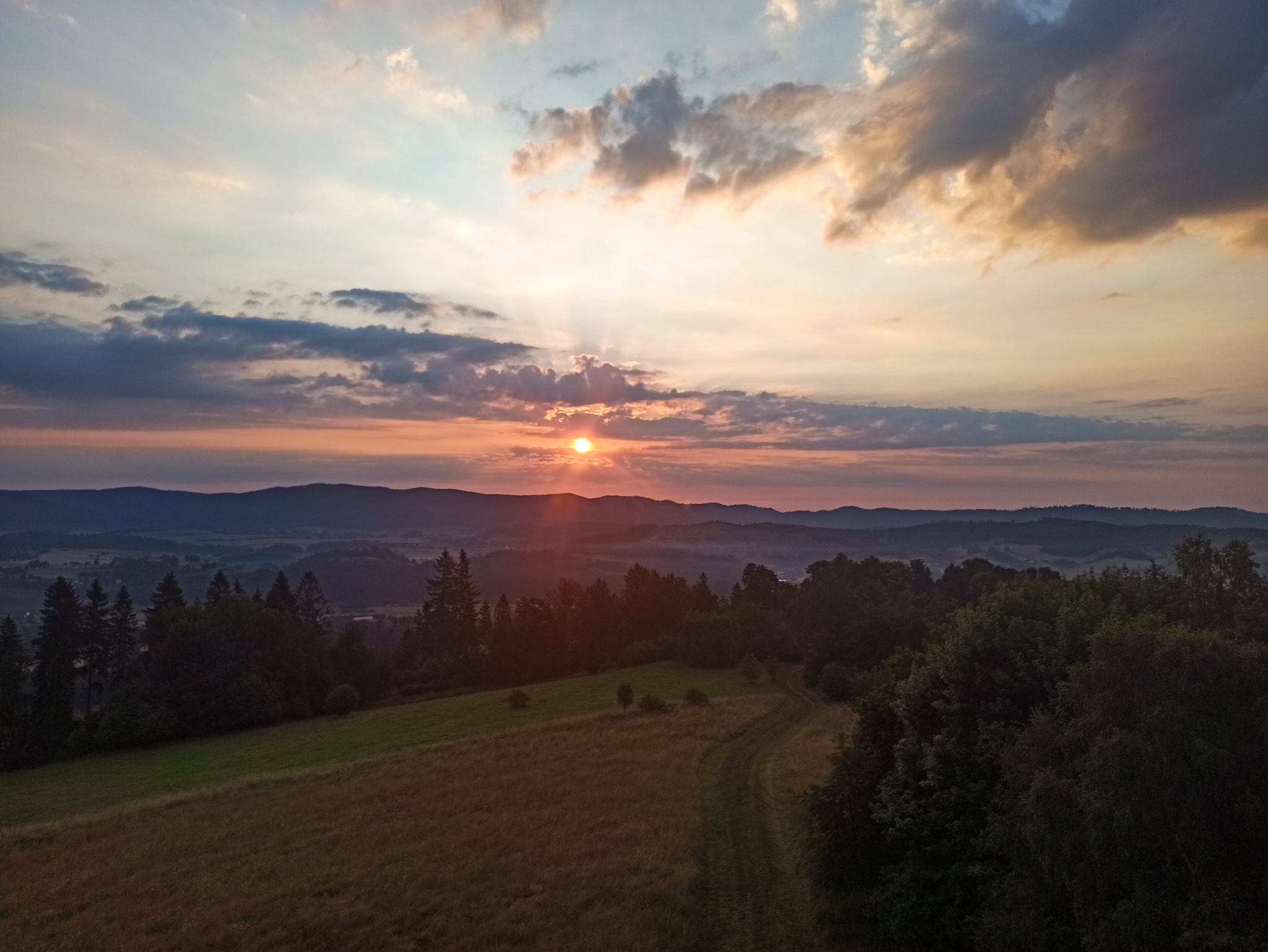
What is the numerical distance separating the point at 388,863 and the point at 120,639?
79.1 metres

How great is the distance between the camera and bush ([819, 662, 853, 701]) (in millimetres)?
66250

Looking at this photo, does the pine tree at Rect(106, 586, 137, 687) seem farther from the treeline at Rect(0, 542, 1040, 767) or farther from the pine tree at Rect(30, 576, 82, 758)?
the pine tree at Rect(30, 576, 82, 758)

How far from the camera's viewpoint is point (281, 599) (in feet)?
340

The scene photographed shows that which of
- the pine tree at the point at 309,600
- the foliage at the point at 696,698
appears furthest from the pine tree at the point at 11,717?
the foliage at the point at 696,698

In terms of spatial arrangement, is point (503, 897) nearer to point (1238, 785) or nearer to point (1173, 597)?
point (1238, 785)

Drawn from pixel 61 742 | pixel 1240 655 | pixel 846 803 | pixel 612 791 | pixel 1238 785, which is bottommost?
pixel 61 742

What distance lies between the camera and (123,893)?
2633 centimetres

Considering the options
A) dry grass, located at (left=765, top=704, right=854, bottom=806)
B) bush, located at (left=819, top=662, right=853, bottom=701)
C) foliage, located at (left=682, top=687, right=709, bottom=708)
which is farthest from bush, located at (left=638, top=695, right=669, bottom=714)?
bush, located at (left=819, top=662, right=853, bottom=701)

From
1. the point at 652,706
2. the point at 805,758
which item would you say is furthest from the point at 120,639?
the point at 805,758

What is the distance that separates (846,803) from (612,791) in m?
15.3

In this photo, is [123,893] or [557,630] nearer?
[123,893]

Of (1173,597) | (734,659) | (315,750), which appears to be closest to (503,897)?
(1173,597)

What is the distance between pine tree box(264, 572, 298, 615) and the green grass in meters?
29.9

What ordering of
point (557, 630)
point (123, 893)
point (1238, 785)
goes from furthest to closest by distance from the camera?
point (557, 630)
point (123, 893)
point (1238, 785)
